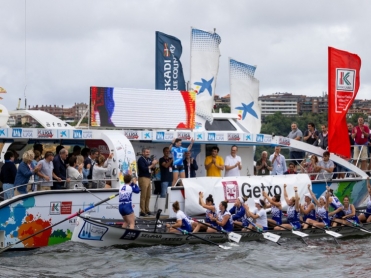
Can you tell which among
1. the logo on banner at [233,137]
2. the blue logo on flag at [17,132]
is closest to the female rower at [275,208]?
the logo on banner at [233,137]

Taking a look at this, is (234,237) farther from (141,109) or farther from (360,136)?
(360,136)

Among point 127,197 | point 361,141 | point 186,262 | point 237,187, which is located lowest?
point 186,262

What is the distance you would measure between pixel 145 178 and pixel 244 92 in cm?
1399

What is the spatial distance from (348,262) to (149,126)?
6.64m

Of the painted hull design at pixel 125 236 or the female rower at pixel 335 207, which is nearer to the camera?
the painted hull design at pixel 125 236

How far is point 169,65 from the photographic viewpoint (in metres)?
33.0

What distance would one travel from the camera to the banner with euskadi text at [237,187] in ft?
81.1

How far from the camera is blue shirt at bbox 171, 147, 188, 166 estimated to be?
2472 centimetres

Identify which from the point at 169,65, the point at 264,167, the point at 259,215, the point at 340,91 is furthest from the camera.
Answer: the point at 169,65

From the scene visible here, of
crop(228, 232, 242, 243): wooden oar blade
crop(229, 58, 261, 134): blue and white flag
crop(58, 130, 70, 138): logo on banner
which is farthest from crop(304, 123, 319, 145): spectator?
crop(58, 130, 70, 138): logo on banner

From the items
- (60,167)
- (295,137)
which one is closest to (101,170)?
(60,167)

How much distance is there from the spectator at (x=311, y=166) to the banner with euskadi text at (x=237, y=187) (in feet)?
3.90

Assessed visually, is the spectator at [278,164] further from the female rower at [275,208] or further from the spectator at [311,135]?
the spectator at [311,135]

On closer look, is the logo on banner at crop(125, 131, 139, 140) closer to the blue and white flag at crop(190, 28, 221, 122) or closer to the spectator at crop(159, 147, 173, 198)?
the spectator at crop(159, 147, 173, 198)
